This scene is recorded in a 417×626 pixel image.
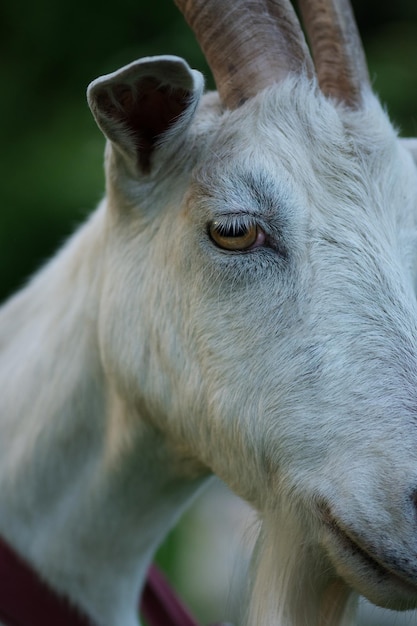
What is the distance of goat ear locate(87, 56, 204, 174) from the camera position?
2150 millimetres

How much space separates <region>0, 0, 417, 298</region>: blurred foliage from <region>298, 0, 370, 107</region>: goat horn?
4.17m

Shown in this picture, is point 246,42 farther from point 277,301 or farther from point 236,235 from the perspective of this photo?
point 277,301

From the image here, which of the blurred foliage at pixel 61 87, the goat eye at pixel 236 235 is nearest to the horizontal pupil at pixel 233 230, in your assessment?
the goat eye at pixel 236 235

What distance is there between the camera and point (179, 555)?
580cm

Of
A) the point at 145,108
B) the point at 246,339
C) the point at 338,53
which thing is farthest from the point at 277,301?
the point at 338,53

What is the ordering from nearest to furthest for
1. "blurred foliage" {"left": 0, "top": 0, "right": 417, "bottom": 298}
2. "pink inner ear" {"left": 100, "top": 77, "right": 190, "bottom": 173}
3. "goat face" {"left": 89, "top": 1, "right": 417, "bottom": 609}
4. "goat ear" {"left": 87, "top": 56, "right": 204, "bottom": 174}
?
"goat face" {"left": 89, "top": 1, "right": 417, "bottom": 609} → "goat ear" {"left": 87, "top": 56, "right": 204, "bottom": 174} → "pink inner ear" {"left": 100, "top": 77, "right": 190, "bottom": 173} → "blurred foliage" {"left": 0, "top": 0, "right": 417, "bottom": 298}

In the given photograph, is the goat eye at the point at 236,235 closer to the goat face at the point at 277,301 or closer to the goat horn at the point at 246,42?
the goat face at the point at 277,301

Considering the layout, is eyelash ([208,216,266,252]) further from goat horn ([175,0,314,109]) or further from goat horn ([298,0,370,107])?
goat horn ([298,0,370,107])

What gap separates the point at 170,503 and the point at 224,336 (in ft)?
2.32

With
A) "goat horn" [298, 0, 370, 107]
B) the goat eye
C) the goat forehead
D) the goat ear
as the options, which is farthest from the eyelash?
"goat horn" [298, 0, 370, 107]

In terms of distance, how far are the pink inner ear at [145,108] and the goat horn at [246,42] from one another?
6.9 inches

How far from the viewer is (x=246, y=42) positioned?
7.73 feet

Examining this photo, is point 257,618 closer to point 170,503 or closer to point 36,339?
point 170,503

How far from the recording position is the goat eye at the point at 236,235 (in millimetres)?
2268
